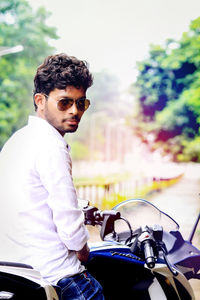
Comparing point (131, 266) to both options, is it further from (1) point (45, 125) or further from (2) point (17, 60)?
(2) point (17, 60)

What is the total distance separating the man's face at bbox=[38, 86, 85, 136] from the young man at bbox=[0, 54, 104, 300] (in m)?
0.06

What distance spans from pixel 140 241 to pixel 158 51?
4.17 meters

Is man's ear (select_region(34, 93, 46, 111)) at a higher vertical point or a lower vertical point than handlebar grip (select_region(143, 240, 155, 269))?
higher

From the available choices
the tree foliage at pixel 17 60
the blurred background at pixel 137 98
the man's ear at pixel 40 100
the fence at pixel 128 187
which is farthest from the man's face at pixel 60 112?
the tree foliage at pixel 17 60

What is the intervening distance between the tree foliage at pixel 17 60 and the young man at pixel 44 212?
631 cm

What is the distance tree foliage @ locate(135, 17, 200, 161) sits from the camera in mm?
4801

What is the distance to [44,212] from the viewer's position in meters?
1.08

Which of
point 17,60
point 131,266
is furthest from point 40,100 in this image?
point 17,60

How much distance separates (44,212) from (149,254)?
327mm

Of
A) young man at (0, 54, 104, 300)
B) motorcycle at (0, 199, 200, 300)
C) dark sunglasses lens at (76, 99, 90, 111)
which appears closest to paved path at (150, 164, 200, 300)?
motorcycle at (0, 199, 200, 300)

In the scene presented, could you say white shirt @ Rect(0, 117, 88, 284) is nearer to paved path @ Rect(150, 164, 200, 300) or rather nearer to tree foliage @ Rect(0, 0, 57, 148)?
paved path @ Rect(150, 164, 200, 300)

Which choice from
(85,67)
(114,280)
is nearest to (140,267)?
(114,280)

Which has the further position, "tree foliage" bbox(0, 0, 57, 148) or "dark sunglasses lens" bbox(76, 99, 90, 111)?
"tree foliage" bbox(0, 0, 57, 148)

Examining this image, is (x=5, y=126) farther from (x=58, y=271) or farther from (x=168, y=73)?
(x=58, y=271)
